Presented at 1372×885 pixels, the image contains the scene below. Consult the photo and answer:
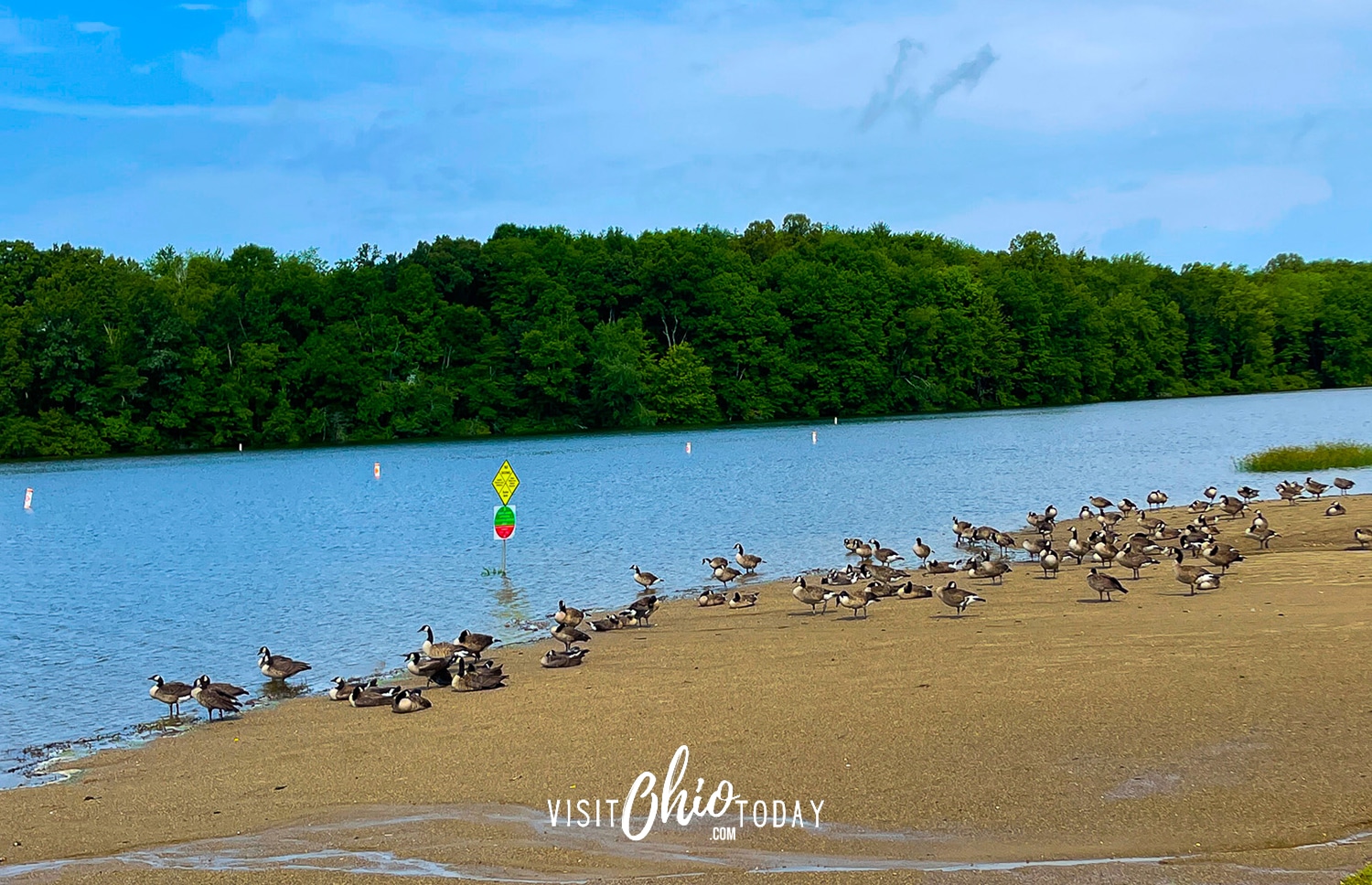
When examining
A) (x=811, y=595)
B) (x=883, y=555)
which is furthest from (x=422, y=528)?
(x=811, y=595)

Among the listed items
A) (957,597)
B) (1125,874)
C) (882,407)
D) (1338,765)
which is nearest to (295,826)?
(1125,874)

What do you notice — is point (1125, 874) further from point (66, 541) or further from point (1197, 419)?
point (1197, 419)

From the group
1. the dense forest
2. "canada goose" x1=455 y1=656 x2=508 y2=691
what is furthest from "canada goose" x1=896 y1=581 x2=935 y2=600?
the dense forest

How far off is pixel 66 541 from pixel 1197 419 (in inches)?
2525

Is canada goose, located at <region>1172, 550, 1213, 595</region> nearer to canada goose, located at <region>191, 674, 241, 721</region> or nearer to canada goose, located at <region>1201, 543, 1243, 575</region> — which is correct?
canada goose, located at <region>1201, 543, 1243, 575</region>

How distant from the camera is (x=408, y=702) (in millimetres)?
13219

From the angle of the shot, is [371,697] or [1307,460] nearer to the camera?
[371,697]

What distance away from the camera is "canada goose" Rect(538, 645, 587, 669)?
50.1 ft

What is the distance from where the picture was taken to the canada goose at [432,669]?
14.5m

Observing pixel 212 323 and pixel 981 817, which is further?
pixel 212 323

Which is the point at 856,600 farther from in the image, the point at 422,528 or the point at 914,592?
the point at 422,528

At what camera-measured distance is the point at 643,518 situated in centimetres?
3559

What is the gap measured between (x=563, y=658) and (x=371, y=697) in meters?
2.60

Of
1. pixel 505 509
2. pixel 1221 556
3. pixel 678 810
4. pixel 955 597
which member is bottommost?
pixel 678 810
